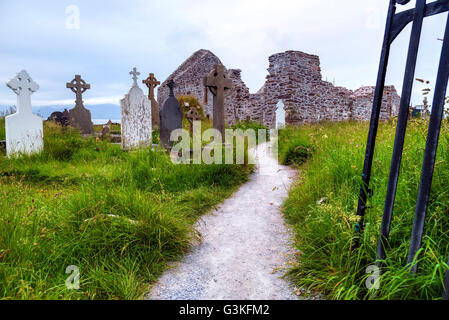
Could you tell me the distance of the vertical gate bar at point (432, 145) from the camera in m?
1.67

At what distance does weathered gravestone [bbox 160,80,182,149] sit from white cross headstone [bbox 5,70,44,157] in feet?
10.4

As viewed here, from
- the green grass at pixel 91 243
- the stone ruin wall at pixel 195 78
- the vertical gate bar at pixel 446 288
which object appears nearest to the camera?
the vertical gate bar at pixel 446 288

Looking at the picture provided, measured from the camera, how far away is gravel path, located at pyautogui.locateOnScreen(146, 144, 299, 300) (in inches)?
87.8

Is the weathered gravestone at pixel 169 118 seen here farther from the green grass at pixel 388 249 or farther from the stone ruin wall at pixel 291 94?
the stone ruin wall at pixel 291 94

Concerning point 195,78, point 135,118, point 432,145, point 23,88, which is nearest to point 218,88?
point 135,118

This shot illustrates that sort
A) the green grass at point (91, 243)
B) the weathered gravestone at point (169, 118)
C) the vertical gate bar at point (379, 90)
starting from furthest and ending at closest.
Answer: the weathered gravestone at point (169, 118) < the green grass at point (91, 243) < the vertical gate bar at point (379, 90)

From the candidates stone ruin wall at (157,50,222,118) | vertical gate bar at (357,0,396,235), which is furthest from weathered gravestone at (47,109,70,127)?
vertical gate bar at (357,0,396,235)

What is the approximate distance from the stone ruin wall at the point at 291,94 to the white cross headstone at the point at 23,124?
793 centimetres

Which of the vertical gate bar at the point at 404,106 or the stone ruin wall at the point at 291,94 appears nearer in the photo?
the vertical gate bar at the point at 404,106

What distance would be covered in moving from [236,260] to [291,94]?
13116 mm

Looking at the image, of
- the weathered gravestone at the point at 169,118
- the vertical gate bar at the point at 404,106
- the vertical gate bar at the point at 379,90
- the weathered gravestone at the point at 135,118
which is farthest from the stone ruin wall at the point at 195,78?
the vertical gate bar at the point at 404,106

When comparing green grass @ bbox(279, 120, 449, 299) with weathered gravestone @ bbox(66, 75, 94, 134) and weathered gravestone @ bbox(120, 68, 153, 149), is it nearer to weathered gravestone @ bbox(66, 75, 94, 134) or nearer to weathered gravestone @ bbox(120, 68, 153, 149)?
weathered gravestone @ bbox(120, 68, 153, 149)

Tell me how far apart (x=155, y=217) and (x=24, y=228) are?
1092 mm
